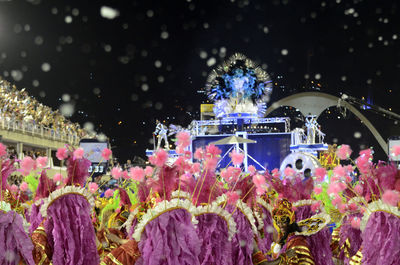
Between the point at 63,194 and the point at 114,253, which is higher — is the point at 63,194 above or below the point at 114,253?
above

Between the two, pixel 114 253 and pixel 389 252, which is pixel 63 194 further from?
pixel 389 252

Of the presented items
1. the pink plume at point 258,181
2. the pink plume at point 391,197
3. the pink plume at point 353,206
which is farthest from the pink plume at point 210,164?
the pink plume at point 353,206

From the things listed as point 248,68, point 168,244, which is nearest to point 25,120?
point 248,68

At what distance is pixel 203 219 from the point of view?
457 centimetres

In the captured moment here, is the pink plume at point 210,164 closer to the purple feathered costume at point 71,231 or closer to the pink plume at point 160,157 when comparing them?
the pink plume at point 160,157

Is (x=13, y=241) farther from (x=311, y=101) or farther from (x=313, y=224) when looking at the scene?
(x=311, y=101)

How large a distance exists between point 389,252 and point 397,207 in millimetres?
359

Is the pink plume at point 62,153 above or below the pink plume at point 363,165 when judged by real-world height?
above

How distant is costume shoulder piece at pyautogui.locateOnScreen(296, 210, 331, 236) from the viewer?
5.55 metres

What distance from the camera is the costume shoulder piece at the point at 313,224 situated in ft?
18.2

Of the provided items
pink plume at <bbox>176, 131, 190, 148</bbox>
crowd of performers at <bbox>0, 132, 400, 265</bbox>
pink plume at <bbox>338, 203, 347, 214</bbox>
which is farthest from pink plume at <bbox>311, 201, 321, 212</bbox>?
pink plume at <bbox>176, 131, 190, 148</bbox>

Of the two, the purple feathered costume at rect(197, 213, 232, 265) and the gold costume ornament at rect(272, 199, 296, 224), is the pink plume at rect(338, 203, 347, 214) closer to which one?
the gold costume ornament at rect(272, 199, 296, 224)

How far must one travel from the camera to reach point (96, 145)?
43.0 ft

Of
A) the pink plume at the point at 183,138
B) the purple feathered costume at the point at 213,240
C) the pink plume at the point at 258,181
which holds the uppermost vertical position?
the pink plume at the point at 183,138
